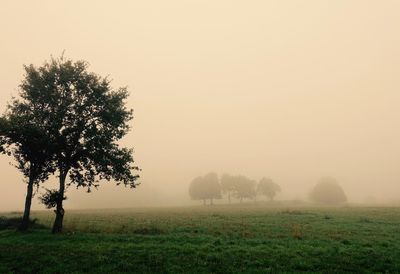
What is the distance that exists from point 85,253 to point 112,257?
2503 millimetres

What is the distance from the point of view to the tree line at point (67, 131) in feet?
102

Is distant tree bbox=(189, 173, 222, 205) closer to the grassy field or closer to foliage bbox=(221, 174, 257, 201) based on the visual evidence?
foliage bbox=(221, 174, 257, 201)

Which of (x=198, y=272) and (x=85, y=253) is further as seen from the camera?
(x=85, y=253)

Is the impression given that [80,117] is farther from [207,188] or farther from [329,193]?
[329,193]

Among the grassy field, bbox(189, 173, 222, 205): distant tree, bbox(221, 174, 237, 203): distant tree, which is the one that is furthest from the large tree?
bbox(221, 174, 237, 203): distant tree

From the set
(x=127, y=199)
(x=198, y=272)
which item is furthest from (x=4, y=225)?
(x=127, y=199)

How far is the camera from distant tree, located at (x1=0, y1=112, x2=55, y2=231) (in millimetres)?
29578

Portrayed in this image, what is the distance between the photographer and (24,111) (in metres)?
34.0

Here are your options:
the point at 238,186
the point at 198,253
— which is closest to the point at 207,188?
the point at 238,186

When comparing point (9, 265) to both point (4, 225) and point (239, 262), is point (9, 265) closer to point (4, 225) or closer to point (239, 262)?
point (239, 262)

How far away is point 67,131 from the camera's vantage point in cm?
3114

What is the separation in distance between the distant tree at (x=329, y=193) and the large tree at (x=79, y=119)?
117264 millimetres

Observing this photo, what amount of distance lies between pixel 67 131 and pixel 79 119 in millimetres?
1880

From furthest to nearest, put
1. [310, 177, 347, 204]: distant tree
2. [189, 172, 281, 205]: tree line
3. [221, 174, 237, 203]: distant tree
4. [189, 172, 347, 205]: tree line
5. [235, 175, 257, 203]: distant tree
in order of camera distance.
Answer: [235, 175, 257, 203]: distant tree
[221, 174, 237, 203]: distant tree
[189, 172, 281, 205]: tree line
[189, 172, 347, 205]: tree line
[310, 177, 347, 204]: distant tree
